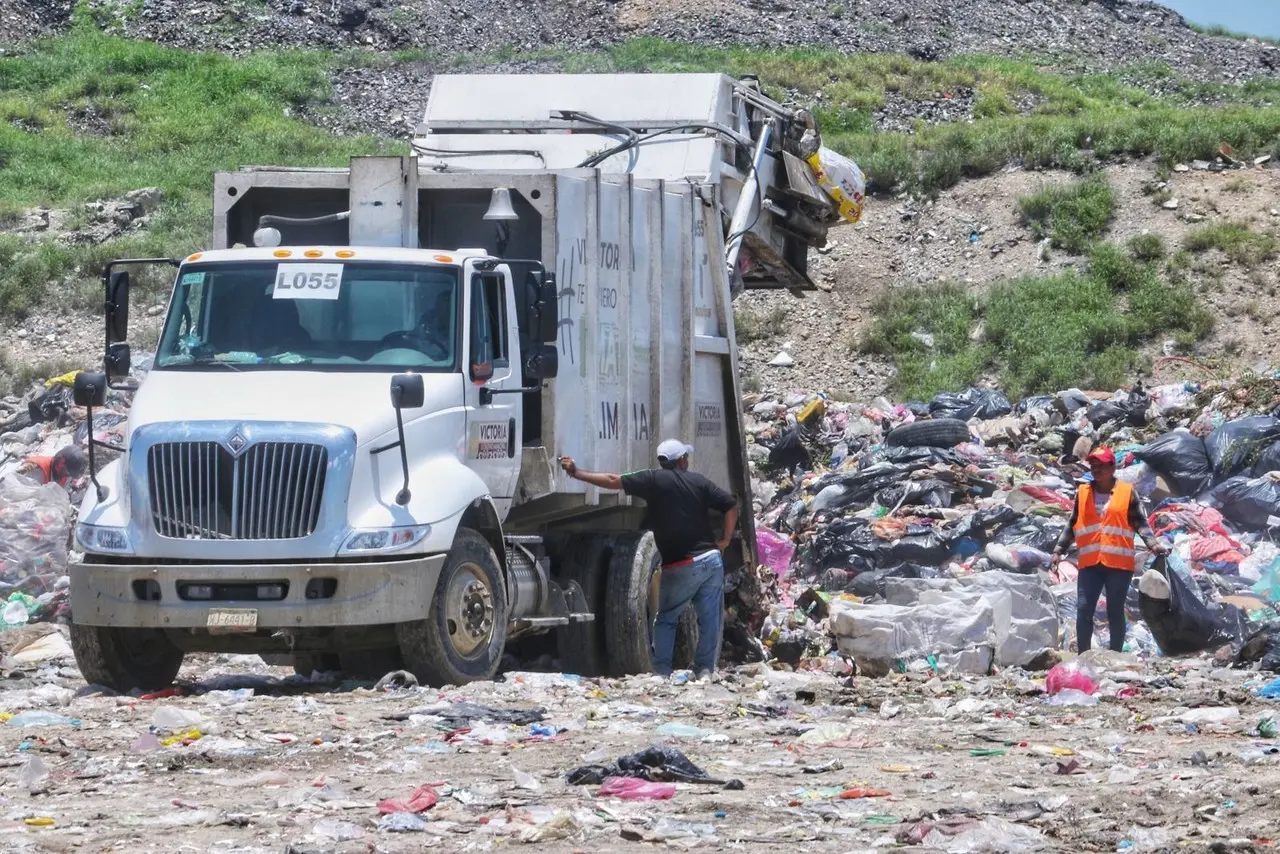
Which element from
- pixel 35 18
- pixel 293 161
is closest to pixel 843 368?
pixel 293 161

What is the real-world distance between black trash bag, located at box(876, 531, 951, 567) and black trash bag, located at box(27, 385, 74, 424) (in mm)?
7648

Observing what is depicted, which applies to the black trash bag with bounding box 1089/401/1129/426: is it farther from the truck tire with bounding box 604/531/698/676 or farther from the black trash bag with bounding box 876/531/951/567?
the truck tire with bounding box 604/531/698/676

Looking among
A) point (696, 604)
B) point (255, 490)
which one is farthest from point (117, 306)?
point (696, 604)

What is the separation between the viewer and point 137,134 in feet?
91.9

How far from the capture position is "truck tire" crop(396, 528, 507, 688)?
755cm

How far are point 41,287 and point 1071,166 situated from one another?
13.7 metres

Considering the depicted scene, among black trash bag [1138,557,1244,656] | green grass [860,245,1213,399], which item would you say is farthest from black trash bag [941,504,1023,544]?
green grass [860,245,1213,399]

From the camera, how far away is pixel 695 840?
4680 mm

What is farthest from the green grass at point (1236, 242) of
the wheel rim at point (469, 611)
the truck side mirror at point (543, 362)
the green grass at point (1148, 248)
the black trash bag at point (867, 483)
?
the wheel rim at point (469, 611)

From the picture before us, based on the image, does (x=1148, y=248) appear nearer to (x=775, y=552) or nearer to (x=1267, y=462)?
(x=1267, y=462)

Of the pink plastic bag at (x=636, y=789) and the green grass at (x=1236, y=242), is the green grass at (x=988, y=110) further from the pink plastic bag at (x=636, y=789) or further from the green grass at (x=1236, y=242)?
the pink plastic bag at (x=636, y=789)

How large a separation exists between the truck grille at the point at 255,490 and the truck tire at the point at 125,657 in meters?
0.70

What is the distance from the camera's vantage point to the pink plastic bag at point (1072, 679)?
792 centimetres

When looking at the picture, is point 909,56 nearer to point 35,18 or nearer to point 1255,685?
point 35,18
